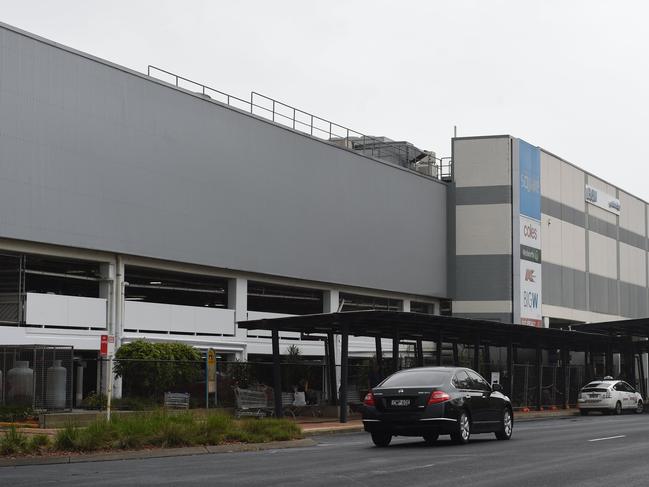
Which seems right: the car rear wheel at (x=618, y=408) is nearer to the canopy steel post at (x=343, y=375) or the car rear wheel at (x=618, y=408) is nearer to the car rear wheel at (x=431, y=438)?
the canopy steel post at (x=343, y=375)

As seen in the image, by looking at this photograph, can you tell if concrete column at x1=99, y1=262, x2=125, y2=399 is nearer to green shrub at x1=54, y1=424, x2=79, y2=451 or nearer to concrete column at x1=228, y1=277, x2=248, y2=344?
concrete column at x1=228, y1=277, x2=248, y2=344

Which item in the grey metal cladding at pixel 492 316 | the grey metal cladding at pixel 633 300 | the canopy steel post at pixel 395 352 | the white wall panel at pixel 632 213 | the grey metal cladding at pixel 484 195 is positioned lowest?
the canopy steel post at pixel 395 352

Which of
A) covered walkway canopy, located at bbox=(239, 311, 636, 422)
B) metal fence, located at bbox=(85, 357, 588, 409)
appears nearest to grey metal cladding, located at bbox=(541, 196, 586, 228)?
covered walkway canopy, located at bbox=(239, 311, 636, 422)

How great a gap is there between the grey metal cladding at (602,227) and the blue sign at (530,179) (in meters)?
9.45

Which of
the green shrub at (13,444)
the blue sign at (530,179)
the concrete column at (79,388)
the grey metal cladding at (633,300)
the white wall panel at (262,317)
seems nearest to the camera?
the green shrub at (13,444)

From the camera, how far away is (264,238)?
47.7 meters

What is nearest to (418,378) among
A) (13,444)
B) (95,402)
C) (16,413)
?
(13,444)

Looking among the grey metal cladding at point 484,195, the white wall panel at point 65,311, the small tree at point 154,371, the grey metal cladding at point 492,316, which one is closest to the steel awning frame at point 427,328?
the small tree at point 154,371

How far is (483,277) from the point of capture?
62969mm

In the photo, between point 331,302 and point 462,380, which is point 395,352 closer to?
point 462,380

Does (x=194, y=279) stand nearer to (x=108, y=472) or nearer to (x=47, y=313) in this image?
(x=47, y=313)

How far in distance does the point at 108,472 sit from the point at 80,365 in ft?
75.9

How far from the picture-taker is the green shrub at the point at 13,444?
18641 mm

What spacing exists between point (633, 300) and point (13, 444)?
69.9 meters
